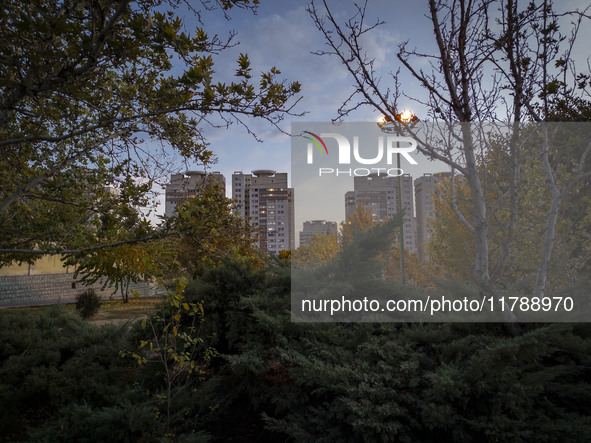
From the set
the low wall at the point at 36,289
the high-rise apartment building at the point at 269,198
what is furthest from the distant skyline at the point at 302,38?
the high-rise apartment building at the point at 269,198

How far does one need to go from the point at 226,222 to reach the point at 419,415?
6.87ft

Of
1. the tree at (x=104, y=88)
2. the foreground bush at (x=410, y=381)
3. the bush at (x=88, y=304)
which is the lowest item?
the bush at (x=88, y=304)

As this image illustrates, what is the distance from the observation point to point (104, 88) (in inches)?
111

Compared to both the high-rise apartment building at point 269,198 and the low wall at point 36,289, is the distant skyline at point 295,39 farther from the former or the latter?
the high-rise apartment building at point 269,198

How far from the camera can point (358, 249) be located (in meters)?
4.01

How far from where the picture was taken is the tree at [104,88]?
7.20ft

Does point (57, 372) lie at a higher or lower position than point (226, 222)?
lower

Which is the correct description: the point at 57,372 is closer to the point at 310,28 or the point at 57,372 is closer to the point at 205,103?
the point at 205,103

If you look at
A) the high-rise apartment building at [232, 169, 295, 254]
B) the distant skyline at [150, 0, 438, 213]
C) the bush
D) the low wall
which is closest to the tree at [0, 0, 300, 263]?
the distant skyline at [150, 0, 438, 213]

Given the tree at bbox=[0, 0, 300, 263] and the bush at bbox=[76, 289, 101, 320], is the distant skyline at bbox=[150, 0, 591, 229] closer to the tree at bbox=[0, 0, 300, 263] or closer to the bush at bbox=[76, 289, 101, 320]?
the tree at bbox=[0, 0, 300, 263]

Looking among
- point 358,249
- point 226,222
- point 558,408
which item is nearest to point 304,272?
point 358,249

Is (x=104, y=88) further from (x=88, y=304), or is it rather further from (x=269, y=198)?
(x=269, y=198)

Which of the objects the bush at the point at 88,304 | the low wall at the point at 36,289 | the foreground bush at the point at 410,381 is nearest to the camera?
the foreground bush at the point at 410,381

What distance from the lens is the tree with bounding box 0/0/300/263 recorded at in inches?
86.4
